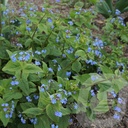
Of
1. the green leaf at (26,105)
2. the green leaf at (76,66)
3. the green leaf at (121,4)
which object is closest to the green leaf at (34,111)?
the green leaf at (26,105)

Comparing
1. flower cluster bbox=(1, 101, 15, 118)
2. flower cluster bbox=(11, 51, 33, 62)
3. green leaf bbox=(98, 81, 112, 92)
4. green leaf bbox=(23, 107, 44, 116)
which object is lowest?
flower cluster bbox=(1, 101, 15, 118)

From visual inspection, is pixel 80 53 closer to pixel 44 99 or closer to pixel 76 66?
pixel 76 66

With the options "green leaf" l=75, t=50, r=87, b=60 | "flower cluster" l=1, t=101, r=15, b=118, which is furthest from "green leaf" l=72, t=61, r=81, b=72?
"flower cluster" l=1, t=101, r=15, b=118

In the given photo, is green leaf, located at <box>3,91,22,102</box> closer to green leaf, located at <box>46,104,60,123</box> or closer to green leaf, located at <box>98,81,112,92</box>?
green leaf, located at <box>46,104,60,123</box>

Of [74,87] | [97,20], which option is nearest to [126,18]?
[97,20]

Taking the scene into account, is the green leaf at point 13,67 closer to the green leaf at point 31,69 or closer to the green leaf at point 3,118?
the green leaf at point 31,69

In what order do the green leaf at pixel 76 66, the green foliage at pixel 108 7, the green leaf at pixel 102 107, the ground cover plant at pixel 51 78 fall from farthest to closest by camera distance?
the green foliage at pixel 108 7
the green leaf at pixel 76 66
the green leaf at pixel 102 107
the ground cover plant at pixel 51 78

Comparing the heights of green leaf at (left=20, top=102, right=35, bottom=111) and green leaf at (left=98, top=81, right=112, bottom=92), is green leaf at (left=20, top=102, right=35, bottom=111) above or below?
below

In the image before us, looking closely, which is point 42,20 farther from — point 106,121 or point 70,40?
point 106,121
